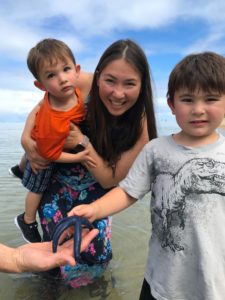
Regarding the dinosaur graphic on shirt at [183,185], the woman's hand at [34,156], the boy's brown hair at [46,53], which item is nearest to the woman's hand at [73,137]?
the woman's hand at [34,156]

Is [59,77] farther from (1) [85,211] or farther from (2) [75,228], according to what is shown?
(2) [75,228]

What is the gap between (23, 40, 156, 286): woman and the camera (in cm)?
250

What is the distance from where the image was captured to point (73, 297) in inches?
133

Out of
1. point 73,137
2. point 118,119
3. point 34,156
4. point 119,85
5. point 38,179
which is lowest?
point 38,179

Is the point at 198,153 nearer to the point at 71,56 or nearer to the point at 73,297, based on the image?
the point at 71,56

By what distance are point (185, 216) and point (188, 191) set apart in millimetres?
130

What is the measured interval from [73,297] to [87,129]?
154 centimetres

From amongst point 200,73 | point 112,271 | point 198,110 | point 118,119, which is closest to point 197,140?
point 198,110

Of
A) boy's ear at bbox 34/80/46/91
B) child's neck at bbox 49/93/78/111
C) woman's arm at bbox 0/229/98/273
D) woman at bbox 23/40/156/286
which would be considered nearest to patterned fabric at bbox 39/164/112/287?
woman at bbox 23/40/156/286

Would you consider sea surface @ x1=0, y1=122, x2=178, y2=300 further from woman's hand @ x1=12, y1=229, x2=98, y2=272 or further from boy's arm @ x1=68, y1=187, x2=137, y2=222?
woman's hand @ x1=12, y1=229, x2=98, y2=272

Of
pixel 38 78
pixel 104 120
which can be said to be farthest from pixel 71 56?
pixel 104 120

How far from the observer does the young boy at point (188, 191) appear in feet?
6.18

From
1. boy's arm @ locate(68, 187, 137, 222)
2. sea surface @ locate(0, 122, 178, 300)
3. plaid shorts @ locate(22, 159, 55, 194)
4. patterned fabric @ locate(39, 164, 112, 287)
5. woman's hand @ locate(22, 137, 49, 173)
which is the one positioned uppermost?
woman's hand @ locate(22, 137, 49, 173)

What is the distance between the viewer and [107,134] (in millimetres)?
2824
